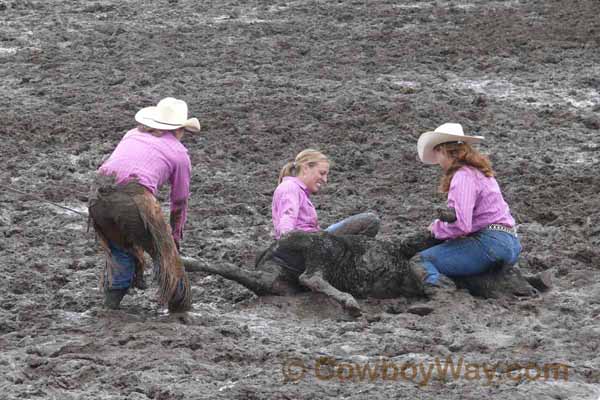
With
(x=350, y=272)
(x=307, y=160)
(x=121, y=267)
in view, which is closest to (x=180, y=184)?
(x=121, y=267)

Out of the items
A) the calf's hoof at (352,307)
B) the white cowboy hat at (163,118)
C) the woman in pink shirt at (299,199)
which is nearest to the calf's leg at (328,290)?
the calf's hoof at (352,307)

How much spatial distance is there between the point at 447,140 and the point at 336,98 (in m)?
4.79

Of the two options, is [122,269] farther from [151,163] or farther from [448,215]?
[448,215]

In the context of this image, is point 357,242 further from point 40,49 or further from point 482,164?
point 40,49

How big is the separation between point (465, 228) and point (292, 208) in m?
1.07

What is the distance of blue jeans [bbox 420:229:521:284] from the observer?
750 centimetres

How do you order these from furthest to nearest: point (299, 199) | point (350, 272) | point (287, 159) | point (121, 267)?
point (287, 159) → point (299, 199) → point (350, 272) → point (121, 267)

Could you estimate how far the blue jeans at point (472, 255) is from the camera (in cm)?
750

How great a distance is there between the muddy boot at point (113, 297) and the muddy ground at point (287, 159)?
6 cm

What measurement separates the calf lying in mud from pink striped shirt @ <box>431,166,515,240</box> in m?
0.30

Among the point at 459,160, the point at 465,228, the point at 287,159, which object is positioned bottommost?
the point at 287,159

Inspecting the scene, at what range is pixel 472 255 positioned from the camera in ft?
24.7

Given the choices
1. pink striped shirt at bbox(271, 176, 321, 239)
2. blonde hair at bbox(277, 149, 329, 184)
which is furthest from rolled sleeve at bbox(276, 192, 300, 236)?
blonde hair at bbox(277, 149, 329, 184)

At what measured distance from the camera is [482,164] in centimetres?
755
